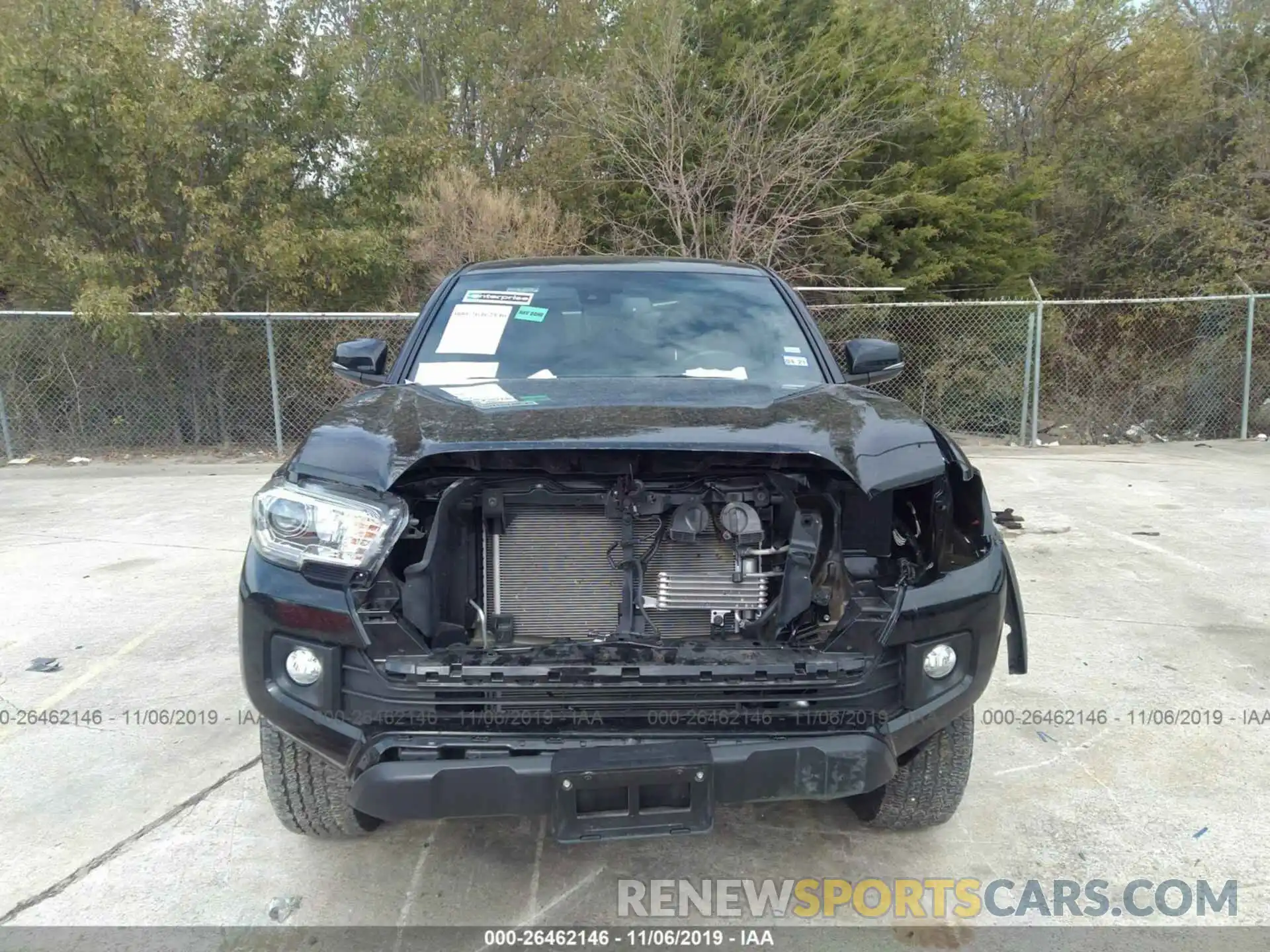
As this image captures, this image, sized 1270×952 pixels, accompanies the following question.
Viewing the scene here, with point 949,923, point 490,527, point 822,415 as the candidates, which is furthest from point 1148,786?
point 490,527

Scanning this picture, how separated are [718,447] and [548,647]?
0.64 m

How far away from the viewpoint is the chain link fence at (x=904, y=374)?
991 centimetres

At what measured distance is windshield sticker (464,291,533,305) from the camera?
3.65m

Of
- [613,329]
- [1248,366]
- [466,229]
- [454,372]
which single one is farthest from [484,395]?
[1248,366]

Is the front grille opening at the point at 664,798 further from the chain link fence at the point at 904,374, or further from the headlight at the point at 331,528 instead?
the chain link fence at the point at 904,374

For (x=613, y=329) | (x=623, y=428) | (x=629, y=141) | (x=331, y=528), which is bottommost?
(x=331, y=528)

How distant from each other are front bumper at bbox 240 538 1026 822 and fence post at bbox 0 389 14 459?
9.92m

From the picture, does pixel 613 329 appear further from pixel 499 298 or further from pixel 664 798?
pixel 664 798

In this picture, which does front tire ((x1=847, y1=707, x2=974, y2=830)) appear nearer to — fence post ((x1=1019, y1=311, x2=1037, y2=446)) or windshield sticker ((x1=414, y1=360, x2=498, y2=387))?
windshield sticker ((x1=414, y1=360, x2=498, y2=387))

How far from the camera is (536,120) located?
16.1 metres

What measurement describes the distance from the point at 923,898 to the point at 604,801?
1.08 m

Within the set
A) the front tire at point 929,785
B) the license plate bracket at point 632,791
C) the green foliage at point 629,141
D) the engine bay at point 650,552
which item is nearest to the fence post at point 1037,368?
the green foliage at point 629,141

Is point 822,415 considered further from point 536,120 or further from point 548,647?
point 536,120

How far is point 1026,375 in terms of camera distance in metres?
10.5
